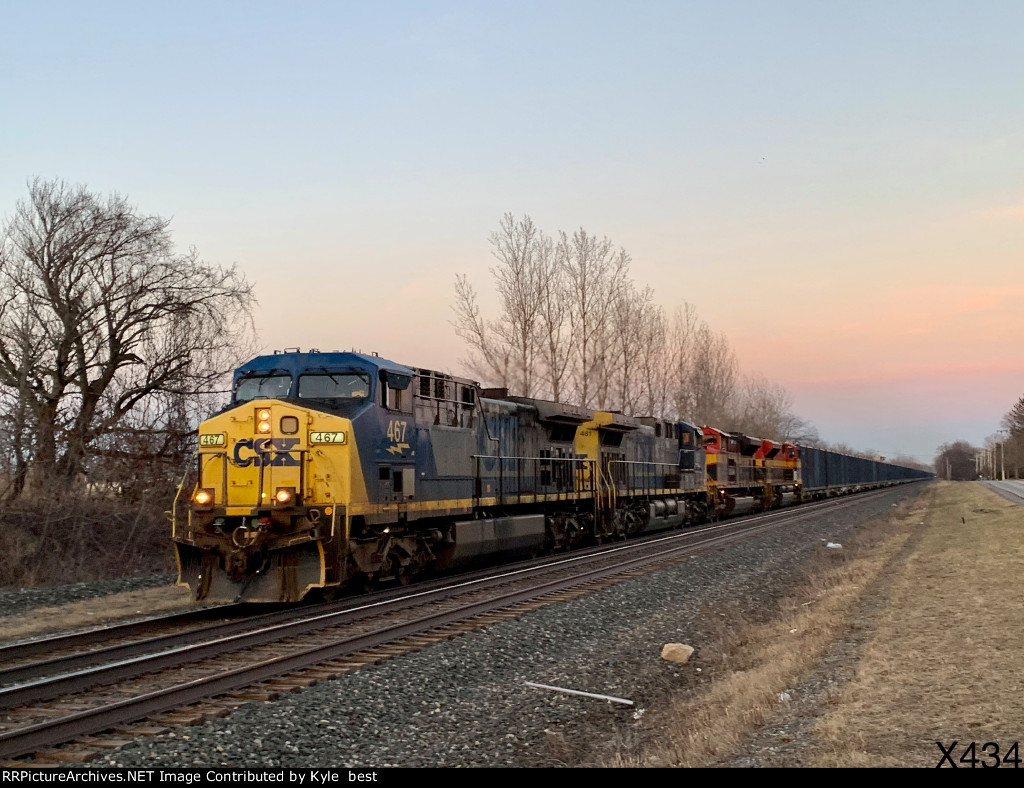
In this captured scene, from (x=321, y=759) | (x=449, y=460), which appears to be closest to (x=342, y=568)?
(x=449, y=460)

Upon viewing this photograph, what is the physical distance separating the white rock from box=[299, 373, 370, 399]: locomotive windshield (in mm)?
5788

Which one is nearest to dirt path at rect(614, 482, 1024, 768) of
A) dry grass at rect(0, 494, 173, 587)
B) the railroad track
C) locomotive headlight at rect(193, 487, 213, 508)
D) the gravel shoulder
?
the gravel shoulder

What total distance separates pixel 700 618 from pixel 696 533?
15.3m

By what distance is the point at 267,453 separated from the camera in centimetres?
1275

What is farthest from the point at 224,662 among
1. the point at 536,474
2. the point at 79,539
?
the point at 79,539

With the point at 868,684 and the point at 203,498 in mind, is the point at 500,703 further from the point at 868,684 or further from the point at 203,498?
the point at 203,498

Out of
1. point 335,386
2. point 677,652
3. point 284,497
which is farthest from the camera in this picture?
point 335,386

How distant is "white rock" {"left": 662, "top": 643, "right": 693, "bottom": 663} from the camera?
10227mm

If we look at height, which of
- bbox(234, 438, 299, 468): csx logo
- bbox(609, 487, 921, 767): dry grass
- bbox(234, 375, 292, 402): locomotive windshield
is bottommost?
bbox(609, 487, 921, 767): dry grass

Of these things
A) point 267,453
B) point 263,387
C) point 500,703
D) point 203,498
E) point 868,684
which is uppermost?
point 263,387

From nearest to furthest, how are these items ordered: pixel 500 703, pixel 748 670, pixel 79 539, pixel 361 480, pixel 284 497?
pixel 500 703, pixel 748 670, pixel 284 497, pixel 361 480, pixel 79 539

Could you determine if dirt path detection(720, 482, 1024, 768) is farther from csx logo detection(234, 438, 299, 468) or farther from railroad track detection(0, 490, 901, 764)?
csx logo detection(234, 438, 299, 468)

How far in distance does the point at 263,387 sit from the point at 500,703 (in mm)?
7231

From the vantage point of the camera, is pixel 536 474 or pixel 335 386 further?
pixel 536 474
